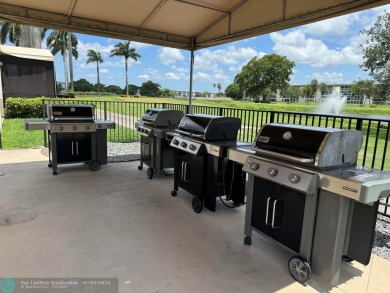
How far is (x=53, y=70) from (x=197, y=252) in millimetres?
15499

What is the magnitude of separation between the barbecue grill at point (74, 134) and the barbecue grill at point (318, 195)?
10.8 ft

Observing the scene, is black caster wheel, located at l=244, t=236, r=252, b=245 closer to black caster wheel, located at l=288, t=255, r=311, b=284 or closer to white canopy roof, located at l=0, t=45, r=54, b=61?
black caster wheel, located at l=288, t=255, r=311, b=284

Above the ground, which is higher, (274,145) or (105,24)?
(105,24)

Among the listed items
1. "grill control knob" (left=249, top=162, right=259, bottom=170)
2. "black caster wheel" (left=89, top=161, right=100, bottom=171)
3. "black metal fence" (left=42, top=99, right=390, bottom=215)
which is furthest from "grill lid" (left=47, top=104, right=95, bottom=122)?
"grill control knob" (left=249, top=162, right=259, bottom=170)

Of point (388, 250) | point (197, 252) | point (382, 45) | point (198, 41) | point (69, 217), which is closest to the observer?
point (197, 252)

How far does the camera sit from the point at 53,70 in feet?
48.2

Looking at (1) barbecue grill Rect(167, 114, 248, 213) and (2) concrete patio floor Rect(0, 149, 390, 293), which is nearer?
(2) concrete patio floor Rect(0, 149, 390, 293)

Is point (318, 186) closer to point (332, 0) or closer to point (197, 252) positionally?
point (197, 252)

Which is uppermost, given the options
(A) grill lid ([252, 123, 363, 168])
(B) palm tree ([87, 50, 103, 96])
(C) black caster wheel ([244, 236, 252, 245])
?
(B) palm tree ([87, 50, 103, 96])

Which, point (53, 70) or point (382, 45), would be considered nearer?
point (382, 45)

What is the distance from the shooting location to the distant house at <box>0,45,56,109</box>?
1314 cm

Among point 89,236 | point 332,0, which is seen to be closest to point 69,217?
point 89,236

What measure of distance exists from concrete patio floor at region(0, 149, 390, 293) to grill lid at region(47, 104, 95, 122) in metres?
1.13

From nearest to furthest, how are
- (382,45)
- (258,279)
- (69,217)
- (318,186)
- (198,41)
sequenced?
1. (318,186)
2. (258,279)
3. (69,217)
4. (198,41)
5. (382,45)
